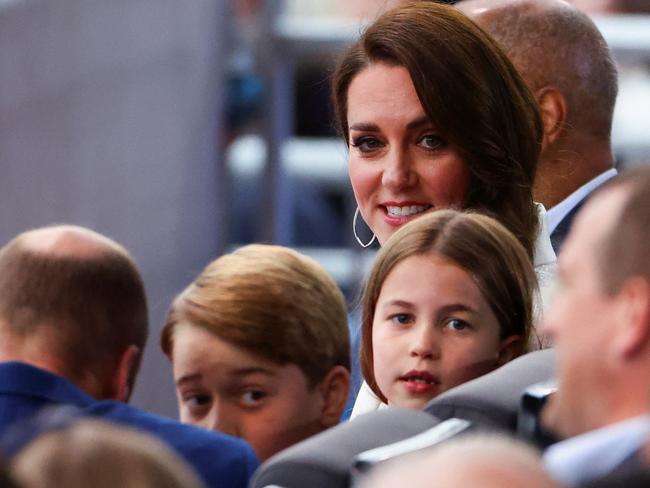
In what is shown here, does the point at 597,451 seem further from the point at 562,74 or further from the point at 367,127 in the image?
the point at 562,74

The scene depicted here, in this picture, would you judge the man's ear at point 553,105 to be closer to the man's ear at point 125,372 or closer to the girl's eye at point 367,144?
the girl's eye at point 367,144

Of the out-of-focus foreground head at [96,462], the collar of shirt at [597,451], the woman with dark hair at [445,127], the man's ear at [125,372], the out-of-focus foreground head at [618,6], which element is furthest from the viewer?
the out-of-focus foreground head at [618,6]

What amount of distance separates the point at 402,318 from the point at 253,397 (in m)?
0.42

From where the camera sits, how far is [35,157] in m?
7.14

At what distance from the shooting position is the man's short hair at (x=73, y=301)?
7.65 feet

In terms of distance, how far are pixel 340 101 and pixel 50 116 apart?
4.57 metres

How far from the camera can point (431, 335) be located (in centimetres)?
226

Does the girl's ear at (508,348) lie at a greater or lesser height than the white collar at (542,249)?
lesser

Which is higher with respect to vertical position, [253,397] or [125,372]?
[125,372]

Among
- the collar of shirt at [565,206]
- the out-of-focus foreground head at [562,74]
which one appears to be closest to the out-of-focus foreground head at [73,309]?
the collar of shirt at [565,206]

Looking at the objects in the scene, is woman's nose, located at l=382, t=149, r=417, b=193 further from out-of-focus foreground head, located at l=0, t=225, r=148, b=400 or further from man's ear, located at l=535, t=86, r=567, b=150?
man's ear, located at l=535, t=86, r=567, b=150

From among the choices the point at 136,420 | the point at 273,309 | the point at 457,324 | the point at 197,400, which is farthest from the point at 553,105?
the point at 136,420

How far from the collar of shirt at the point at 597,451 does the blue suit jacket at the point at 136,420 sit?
Answer: 25.9 inches

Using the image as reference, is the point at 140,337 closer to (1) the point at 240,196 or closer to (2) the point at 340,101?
(2) the point at 340,101
